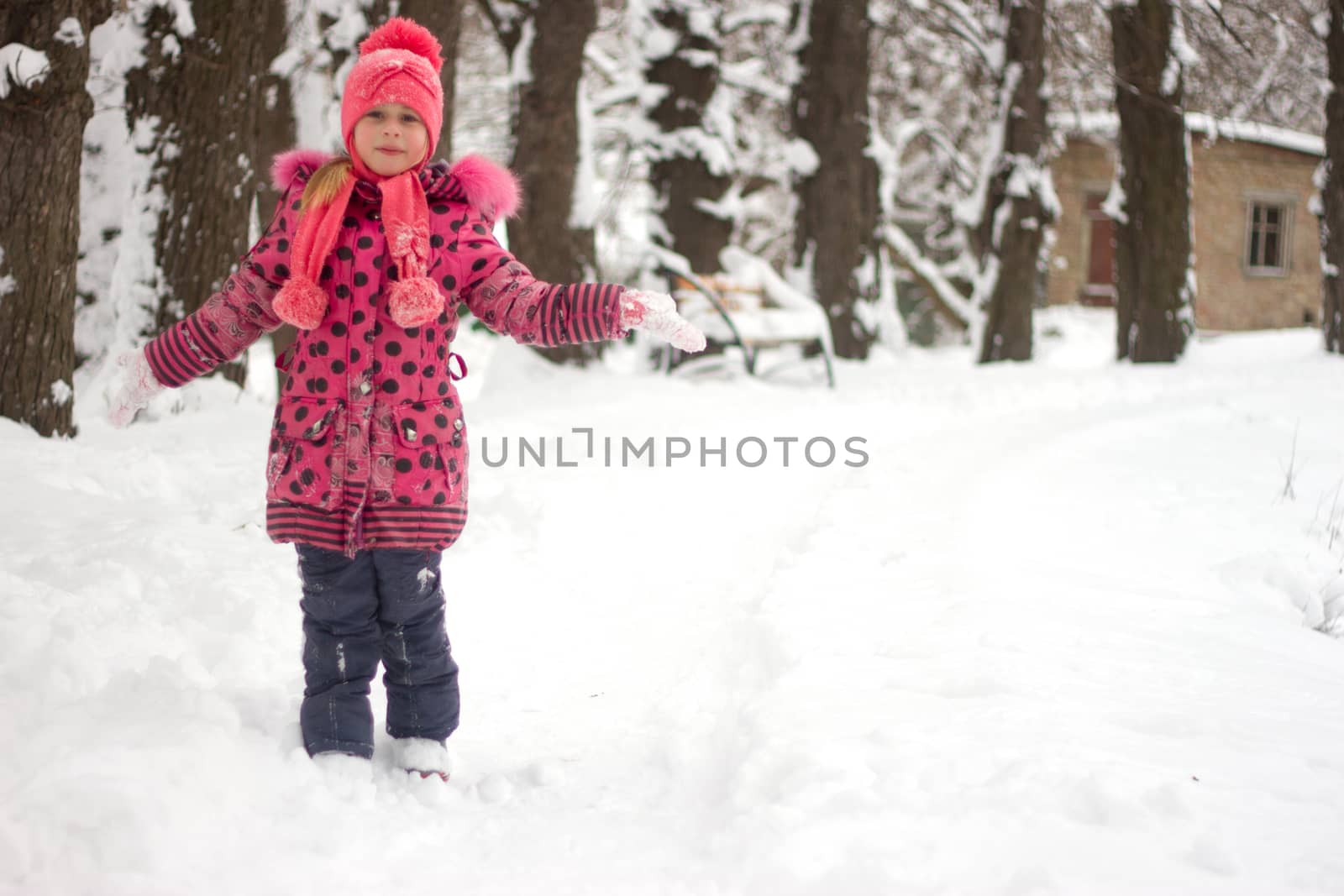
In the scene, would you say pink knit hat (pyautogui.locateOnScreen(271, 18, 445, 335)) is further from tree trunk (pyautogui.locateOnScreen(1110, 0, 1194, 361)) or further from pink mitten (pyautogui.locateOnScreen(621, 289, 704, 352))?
tree trunk (pyautogui.locateOnScreen(1110, 0, 1194, 361))

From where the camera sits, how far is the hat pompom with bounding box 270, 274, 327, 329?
2.41 metres

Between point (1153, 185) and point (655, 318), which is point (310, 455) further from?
point (1153, 185)

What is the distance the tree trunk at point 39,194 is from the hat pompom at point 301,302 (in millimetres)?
2941

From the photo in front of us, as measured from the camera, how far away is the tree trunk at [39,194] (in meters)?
4.53

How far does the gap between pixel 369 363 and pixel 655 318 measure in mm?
677

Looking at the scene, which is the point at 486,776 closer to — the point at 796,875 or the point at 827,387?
the point at 796,875

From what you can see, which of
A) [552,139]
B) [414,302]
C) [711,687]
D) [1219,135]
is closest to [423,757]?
[711,687]

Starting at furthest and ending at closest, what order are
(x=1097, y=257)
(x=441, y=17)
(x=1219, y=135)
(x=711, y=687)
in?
(x=1097, y=257) < (x=1219, y=135) < (x=441, y=17) < (x=711, y=687)

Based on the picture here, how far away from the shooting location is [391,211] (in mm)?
2521

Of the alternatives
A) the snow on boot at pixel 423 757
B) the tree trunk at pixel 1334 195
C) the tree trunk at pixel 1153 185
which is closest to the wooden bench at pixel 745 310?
the tree trunk at pixel 1153 185

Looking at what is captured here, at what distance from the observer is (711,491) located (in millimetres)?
5785

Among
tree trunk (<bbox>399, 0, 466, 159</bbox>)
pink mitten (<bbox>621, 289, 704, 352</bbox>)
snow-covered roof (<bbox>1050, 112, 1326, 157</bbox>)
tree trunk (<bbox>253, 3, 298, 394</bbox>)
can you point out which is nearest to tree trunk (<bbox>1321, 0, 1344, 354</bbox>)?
snow-covered roof (<bbox>1050, 112, 1326, 157</bbox>)

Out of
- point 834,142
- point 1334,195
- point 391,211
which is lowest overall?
point 391,211

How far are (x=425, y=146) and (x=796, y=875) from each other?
1866 millimetres
